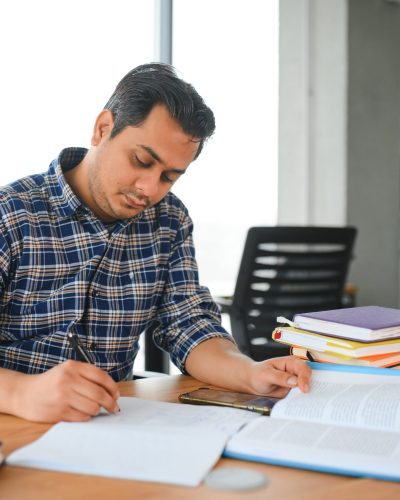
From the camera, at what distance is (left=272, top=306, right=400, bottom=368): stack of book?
1.33 metres

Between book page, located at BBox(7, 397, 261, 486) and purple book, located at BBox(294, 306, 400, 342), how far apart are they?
311 millimetres

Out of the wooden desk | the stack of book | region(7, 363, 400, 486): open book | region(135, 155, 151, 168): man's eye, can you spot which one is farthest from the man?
the wooden desk

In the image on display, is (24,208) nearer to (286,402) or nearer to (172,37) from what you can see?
(286,402)

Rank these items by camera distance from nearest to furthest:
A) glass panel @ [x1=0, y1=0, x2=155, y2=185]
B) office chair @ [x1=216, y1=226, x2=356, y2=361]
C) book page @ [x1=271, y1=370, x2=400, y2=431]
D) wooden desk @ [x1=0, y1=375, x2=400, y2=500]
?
wooden desk @ [x1=0, y1=375, x2=400, y2=500] < book page @ [x1=271, y1=370, x2=400, y2=431] < office chair @ [x1=216, y1=226, x2=356, y2=361] < glass panel @ [x1=0, y1=0, x2=155, y2=185]

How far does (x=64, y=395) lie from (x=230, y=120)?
3.28 m

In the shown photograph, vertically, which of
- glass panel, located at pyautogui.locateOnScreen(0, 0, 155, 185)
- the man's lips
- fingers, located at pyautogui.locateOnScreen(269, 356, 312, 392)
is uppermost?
glass panel, located at pyautogui.locateOnScreen(0, 0, 155, 185)

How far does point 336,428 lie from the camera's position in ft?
3.35

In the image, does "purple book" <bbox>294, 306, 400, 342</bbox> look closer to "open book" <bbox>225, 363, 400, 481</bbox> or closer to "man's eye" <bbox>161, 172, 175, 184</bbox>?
"open book" <bbox>225, 363, 400, 481</bbox>

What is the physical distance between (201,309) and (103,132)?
447mm

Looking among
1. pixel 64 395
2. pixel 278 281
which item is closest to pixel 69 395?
pixel 64 395

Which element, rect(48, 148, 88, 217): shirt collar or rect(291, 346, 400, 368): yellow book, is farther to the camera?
rect(48, 148, 88, 217): shirt collar

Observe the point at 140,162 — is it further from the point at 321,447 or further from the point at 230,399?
the point at 321,447

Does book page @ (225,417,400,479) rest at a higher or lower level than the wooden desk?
higher

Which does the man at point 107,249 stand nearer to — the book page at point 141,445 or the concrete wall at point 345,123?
the book page at point 141,445
